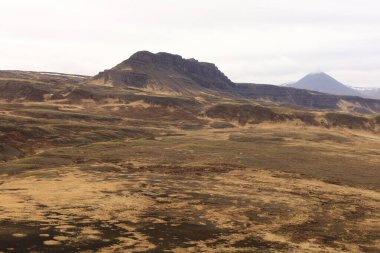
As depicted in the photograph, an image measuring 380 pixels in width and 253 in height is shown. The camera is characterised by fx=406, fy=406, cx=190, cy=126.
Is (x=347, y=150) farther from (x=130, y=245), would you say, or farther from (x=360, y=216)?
(x=130, y=245)

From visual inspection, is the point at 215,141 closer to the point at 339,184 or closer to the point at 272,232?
the point at 339,184

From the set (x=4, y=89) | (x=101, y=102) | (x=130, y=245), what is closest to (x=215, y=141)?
(x=130, y=245)

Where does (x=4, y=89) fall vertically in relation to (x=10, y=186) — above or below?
above

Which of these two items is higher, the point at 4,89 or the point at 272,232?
the point at 4,89

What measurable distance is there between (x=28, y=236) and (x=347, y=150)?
64.1 meters


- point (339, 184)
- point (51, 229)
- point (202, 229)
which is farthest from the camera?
point (339, 184)

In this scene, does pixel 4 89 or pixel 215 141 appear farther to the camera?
pixel 4 89

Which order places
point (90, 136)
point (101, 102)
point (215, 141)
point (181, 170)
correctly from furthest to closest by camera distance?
point (101, 102) → point (215, 141) → point (90, 136) → point (181, 170)

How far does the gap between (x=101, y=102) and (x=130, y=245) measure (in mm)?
112135

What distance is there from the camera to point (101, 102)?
128 meters

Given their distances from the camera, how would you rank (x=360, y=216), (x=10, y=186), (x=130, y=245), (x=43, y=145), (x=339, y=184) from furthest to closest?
(x=43, y=145) < (x=339, y=184) < (x=10, y=186) < (x=360, y=216) < (x=130, y=245)

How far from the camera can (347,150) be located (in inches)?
2869

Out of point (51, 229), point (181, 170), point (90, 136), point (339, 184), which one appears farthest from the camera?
point (90, 136)

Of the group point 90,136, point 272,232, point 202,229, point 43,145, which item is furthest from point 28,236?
point 90,136
